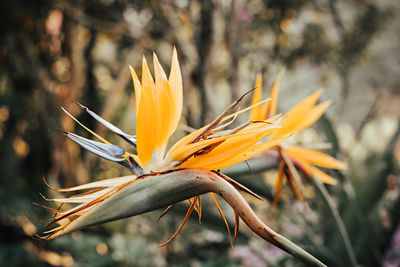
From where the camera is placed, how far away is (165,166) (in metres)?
0.31

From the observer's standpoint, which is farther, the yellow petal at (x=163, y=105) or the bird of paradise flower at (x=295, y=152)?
the bird of paradise flower at (x=295, y=152)

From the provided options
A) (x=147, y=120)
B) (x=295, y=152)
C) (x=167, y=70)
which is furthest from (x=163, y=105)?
(x=167, y=70)

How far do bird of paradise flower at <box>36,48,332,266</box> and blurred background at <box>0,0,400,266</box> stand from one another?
58cm

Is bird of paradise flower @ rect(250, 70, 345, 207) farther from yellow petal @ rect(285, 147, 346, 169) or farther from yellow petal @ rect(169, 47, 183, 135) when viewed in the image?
yellow petal @ rect(169, 47, 183, 135)

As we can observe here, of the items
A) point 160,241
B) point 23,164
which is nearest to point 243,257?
point 160,241

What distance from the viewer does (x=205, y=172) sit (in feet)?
0.91

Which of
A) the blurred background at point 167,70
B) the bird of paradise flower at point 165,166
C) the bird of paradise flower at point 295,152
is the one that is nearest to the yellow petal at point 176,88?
the bird of paradise flower at point 165,166

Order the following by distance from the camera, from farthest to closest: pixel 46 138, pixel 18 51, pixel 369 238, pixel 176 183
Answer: pixel 46 138 → pixel 18 51 → pixel 369 238 → pixel 176 183

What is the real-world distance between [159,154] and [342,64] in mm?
2520

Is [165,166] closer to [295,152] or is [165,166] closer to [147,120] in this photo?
[147,120]

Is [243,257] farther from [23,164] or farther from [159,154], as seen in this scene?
[23,164]

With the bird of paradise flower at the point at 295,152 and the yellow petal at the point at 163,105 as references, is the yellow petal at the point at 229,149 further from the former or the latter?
the bird of paradise flower at the point at 295,152

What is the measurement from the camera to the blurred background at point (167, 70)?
1.27 metres

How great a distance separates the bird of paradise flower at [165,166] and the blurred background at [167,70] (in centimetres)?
58
